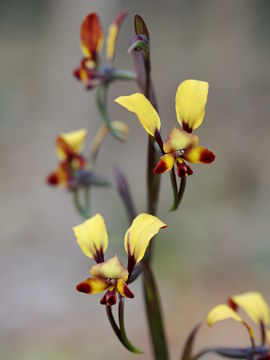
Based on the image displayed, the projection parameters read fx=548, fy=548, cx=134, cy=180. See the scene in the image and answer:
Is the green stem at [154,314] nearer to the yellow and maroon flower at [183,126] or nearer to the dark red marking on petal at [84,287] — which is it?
the dark red marking on petal at [84,287]

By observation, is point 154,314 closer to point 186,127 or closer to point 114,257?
point 114,257

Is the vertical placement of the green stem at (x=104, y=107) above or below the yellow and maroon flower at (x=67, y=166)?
above

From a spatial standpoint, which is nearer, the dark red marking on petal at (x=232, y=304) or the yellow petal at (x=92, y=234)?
the yellow petal at (x=92, y=234)

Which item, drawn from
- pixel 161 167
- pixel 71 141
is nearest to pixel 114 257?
pixel 161 167

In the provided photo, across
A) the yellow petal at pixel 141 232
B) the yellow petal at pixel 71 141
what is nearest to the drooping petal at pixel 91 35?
the yellow petal at pixel 71 141

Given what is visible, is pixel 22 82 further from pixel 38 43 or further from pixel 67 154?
pixel 67 154

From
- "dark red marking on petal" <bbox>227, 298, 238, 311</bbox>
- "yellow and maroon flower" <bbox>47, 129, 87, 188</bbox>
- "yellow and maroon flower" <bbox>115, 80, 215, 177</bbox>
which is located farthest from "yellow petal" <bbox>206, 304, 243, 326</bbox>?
"yellow and maroon flower" <bbox>47, 129, 87, 188</bbox>

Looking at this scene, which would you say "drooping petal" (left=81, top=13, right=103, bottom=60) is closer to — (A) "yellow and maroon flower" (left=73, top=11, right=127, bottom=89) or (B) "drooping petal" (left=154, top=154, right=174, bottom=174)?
(A) "yellow and maroon flower" (left=73, top=11, right=127, bottom=89)
